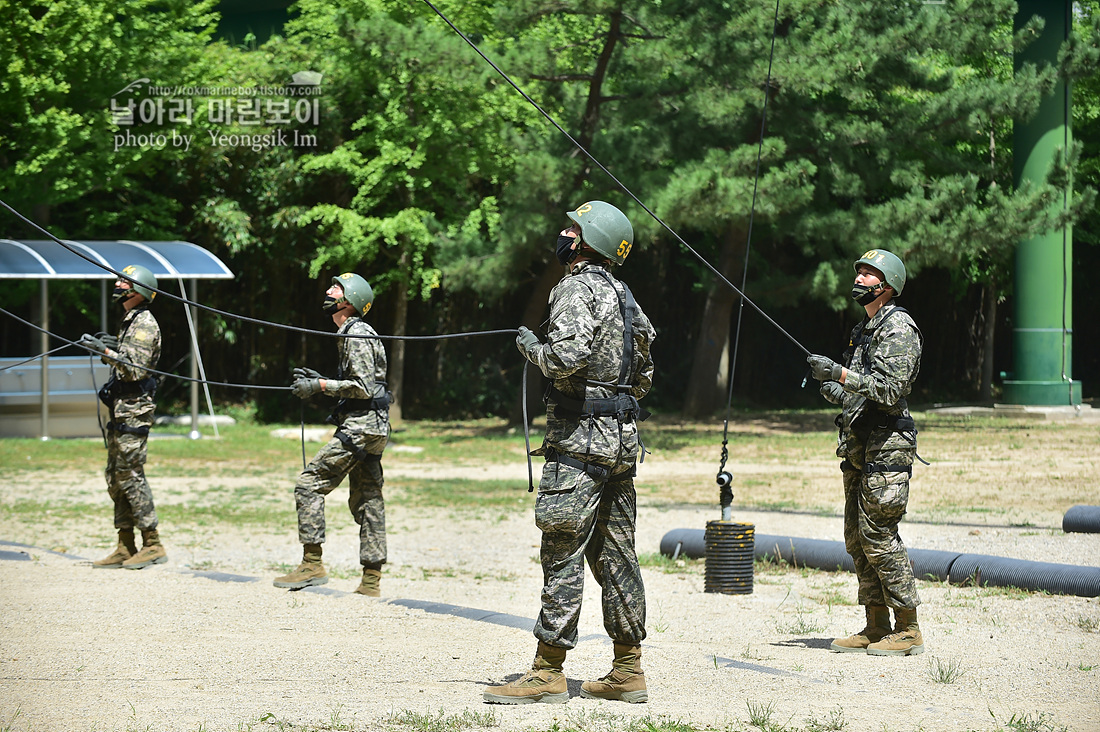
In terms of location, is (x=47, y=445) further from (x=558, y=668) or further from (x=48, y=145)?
(x=558, y=668)

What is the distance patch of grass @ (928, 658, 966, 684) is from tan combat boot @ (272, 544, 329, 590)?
4038 mm

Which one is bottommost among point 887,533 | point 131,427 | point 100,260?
point 887,533

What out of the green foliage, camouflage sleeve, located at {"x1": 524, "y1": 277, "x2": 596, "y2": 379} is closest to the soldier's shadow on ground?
camouflage sleeve, located at {"x1": 524, "y1": 277, "x2": 596, "y2": 379}

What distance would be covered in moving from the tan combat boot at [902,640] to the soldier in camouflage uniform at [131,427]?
523 centimetres

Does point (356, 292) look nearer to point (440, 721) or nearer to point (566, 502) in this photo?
point (566, 502)

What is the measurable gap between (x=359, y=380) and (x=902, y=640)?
3.74 m

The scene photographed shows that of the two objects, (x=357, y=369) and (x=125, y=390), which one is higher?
(x=357, y=369)

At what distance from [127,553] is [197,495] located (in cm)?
423

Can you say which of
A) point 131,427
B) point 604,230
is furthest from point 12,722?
point 131,427

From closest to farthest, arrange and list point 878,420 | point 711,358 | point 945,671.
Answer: point 945,671
point 878,420
point 711,358

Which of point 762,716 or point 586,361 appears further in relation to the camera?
point 586,361

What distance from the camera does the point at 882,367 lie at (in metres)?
5.99

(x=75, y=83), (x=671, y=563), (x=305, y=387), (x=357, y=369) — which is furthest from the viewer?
(x=75, y=83)

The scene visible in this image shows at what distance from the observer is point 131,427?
851 cm
